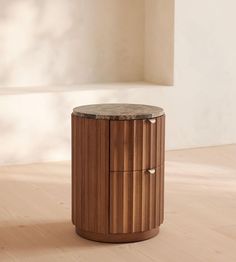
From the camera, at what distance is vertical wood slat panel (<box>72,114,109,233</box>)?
10.5 ft

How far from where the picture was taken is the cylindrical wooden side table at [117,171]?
10.5 ft

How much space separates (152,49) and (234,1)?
29.0 inches

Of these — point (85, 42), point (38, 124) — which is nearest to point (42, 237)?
point (38, 124)

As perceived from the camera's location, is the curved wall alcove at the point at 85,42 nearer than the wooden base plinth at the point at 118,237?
No

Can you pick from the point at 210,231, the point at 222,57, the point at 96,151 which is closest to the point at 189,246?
the point at 210,231

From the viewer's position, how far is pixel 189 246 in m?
3.24

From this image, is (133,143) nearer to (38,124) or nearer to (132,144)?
(132,144)

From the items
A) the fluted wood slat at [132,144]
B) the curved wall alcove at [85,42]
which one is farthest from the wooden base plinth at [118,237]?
the curved wall alcove at [85,42]

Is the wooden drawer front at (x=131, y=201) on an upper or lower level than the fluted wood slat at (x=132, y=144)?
lower

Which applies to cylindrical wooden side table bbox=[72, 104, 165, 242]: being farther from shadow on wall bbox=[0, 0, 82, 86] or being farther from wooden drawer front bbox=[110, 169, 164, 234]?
shadow on wall bbox=[0, 0, 82, 86]

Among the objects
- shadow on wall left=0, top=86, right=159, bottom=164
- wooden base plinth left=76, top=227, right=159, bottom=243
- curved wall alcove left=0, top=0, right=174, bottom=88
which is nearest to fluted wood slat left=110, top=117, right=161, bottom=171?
wooden base plinth left=76, top=227, right=159, bottom=243

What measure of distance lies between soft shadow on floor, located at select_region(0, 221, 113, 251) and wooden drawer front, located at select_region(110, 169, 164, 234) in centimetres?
14

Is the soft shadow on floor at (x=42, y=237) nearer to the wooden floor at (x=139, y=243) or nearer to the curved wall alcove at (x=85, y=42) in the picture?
the wooden floor at (x=139, y=243)

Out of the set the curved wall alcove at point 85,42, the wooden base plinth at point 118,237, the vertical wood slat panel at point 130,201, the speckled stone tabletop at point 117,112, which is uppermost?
the curved wall alcove at point 85,42
